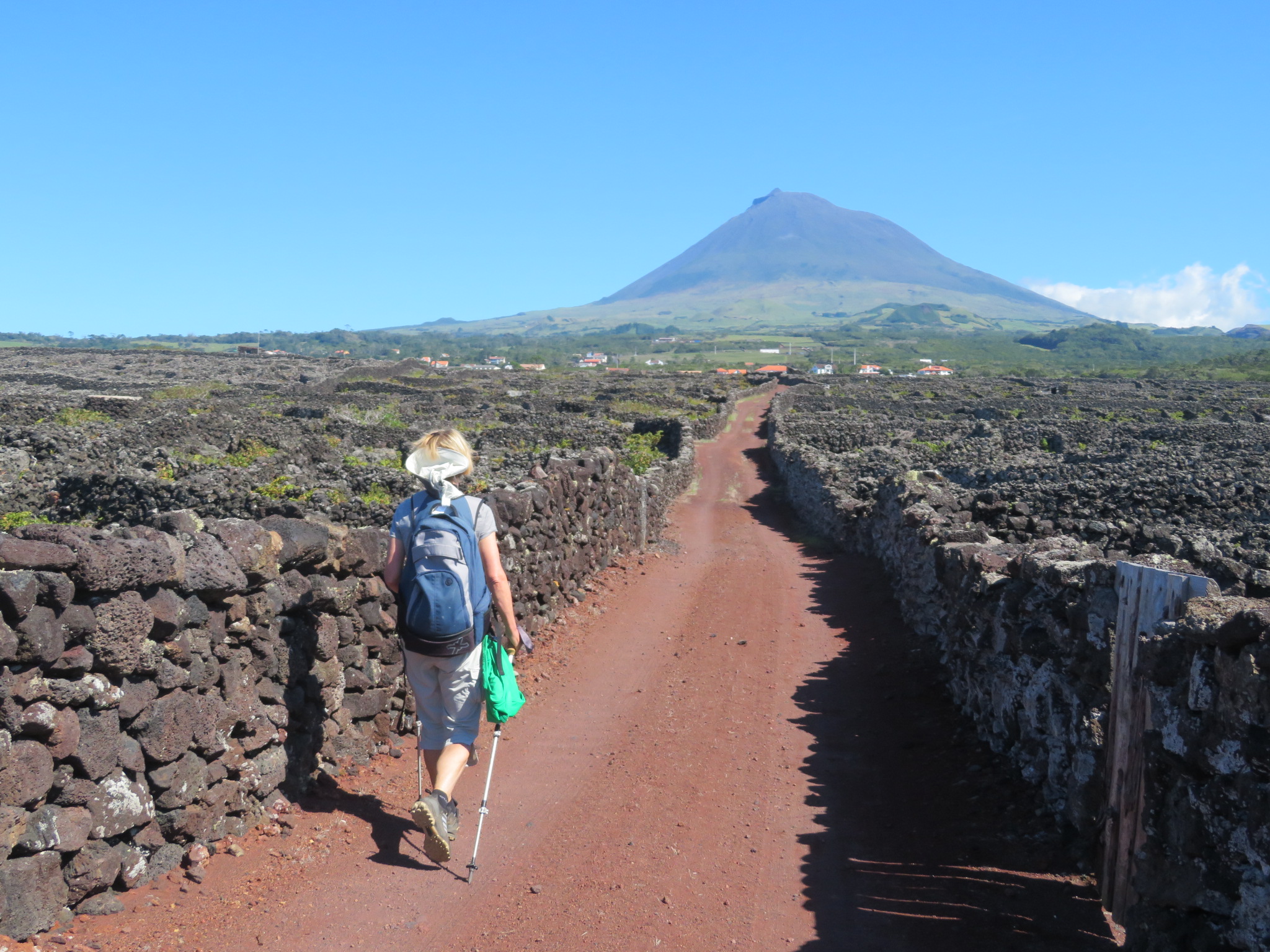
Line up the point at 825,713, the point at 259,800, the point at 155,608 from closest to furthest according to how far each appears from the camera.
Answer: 1. the point at 155,608
2. the point at 259,800
3. the point at 825,713

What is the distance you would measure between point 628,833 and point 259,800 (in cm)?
225

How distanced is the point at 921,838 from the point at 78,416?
34680 mm

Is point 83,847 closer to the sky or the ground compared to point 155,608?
closer to the ground

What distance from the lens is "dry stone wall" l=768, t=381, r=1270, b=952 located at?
402cm

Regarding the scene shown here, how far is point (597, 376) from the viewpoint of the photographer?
9762cm

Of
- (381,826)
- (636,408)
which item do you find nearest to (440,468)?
(381,826)

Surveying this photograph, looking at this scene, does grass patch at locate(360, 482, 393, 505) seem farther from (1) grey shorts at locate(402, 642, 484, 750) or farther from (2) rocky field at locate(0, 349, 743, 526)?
(1) grey shorts at locate(402, 642, 484, 750)

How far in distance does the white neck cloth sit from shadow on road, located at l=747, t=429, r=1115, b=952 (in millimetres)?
3077

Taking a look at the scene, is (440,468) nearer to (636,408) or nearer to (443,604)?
(443,604)

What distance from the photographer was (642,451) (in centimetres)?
3334

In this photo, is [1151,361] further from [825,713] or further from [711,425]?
[825,713]

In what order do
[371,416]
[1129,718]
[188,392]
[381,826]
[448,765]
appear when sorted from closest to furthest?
[1129,718] → [448,765] → [381,826] → [371,416] → [188,392]

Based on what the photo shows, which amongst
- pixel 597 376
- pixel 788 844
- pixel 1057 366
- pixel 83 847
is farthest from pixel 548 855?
pixel 1057 366

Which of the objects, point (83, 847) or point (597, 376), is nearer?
point (83, 847)
